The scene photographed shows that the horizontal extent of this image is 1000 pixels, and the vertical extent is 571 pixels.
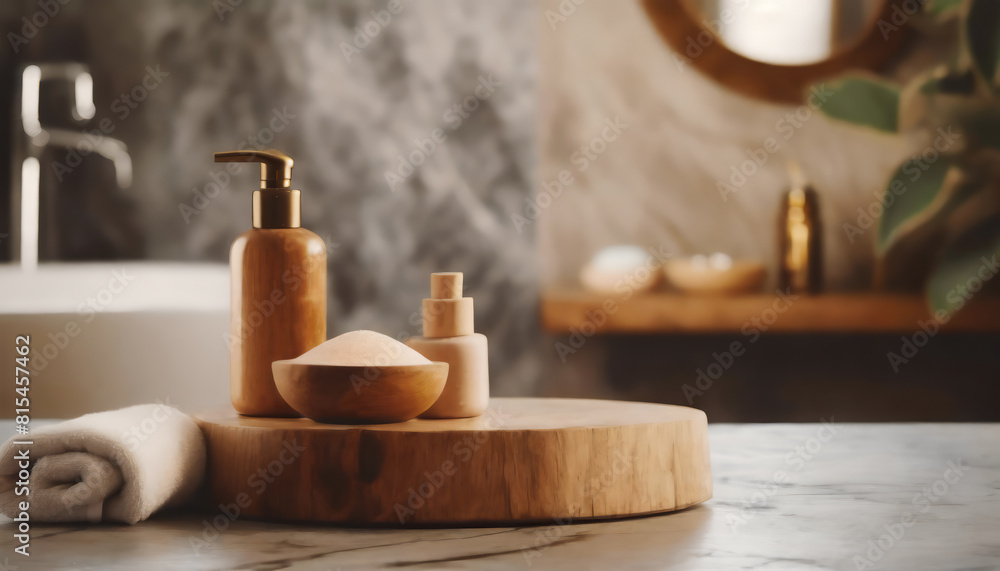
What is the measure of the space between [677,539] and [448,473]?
14cm

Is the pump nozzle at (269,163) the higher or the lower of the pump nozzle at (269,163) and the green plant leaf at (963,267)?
the higher

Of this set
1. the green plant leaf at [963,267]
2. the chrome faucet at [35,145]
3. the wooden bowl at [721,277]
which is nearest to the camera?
the green plant leaf at [963,267]

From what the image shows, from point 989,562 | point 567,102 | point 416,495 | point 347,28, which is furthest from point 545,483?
point 347,28

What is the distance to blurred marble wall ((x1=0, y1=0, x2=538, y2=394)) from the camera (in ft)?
8.55

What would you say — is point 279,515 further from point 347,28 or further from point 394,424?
point 347,28

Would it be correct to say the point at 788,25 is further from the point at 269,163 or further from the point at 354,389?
the point at 354,389

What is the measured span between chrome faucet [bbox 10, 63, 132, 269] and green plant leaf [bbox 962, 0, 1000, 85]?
2.13 metres

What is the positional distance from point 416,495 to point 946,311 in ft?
6.18

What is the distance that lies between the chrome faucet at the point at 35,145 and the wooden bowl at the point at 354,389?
2.19 meters

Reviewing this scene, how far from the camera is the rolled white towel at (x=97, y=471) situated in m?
0.58

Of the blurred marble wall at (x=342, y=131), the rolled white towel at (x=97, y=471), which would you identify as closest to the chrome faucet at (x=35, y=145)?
the blurred marble wall at (x=342, y=131)

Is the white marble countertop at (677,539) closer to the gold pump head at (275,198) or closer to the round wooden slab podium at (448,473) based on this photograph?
the round wooden slab podium at (448,473)

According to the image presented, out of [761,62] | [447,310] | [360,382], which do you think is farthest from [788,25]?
[360,382]

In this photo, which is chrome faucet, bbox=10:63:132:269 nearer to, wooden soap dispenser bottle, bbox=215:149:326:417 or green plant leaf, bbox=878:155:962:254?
green plant leaf, bbox=878:155:962:254
